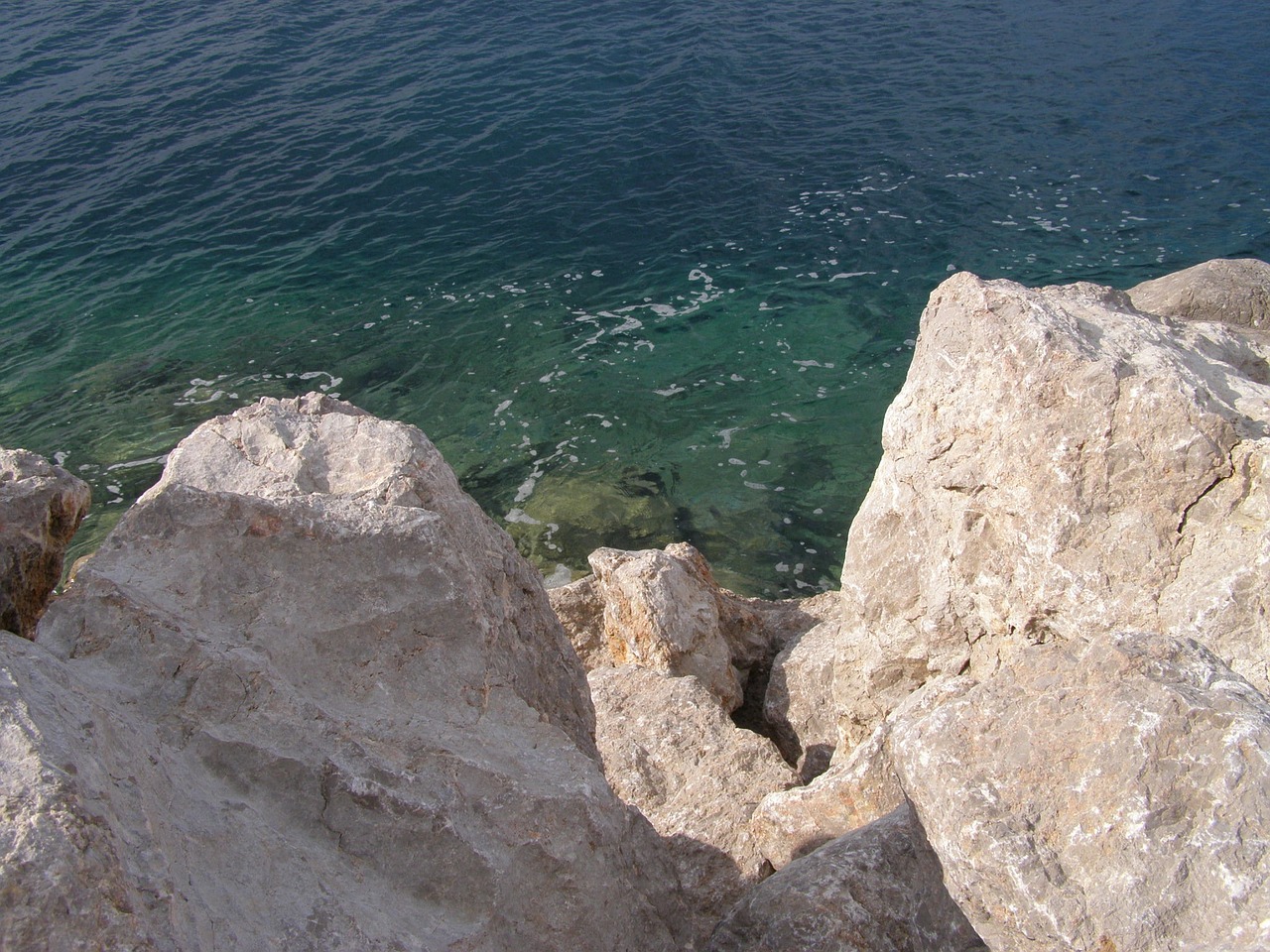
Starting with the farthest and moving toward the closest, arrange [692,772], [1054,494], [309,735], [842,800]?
[692,772], [1054,494], [842,800], [309,735]

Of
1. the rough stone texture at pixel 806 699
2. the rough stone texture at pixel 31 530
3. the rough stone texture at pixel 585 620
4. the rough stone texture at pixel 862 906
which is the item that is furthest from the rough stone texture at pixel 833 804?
the rough stone texture at pixel 31 530

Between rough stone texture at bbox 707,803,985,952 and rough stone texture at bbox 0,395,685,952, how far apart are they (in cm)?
40

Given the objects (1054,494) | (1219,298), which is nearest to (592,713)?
(1054,494)

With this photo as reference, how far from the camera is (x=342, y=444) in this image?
4562 millimetres

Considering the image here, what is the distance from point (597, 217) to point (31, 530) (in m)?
15.0

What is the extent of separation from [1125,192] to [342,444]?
16187 millimetres

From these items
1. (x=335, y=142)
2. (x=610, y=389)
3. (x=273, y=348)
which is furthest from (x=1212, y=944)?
(x=335, y=142)

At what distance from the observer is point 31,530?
3760 millimetres

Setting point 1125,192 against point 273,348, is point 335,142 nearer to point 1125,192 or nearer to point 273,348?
point 273,348

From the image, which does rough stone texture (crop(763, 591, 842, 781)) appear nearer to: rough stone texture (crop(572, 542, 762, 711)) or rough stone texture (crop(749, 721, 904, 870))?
rough stone texture (crop(572, 542, 762, 711))

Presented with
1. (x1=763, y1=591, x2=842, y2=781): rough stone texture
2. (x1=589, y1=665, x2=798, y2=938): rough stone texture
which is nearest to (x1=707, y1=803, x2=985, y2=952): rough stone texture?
(x1=589, y1=665, x2=798, y2=938): rough stone texture

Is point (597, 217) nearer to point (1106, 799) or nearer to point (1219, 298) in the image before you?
point (1219, 298)

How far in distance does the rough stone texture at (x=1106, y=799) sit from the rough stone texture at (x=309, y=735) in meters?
1.29

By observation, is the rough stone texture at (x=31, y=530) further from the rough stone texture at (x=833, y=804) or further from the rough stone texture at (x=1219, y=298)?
the rough stone texture at (x=1219, y=298)
